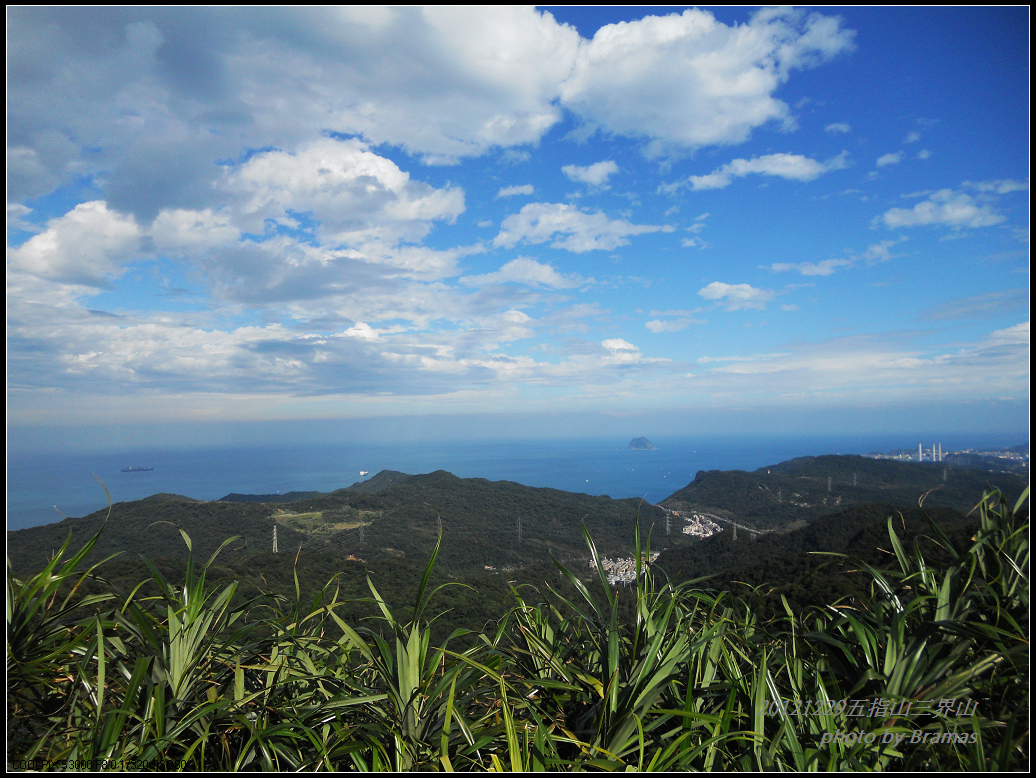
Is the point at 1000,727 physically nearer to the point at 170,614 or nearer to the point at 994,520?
the point at 994,520

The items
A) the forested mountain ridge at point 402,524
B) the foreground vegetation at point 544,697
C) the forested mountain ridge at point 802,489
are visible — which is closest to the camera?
the foreground vegetation at point 544,697

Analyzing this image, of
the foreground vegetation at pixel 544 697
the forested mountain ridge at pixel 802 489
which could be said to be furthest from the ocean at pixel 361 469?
the foreground vegetation at pixel 544 697

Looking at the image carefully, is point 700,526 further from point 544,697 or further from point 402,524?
point 544,697

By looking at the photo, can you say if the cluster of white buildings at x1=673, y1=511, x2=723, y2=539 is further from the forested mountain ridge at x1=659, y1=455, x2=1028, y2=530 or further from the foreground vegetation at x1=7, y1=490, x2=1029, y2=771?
the foreground vegetation at x1=7, y1=490, x2=1029, y2=771

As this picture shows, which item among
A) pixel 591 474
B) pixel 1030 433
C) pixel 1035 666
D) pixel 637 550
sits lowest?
pixel 591 474

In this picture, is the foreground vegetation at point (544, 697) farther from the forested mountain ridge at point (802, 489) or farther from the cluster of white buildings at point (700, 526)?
the cluster of white buildings at point (700, 526)

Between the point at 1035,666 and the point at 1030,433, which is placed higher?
the point at 1030,433

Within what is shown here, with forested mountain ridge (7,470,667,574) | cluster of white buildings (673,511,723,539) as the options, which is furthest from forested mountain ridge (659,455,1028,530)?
forested mountain ridge (7,470,667,574)

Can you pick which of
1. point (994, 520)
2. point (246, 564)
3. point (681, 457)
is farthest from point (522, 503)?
point (681, 457)
